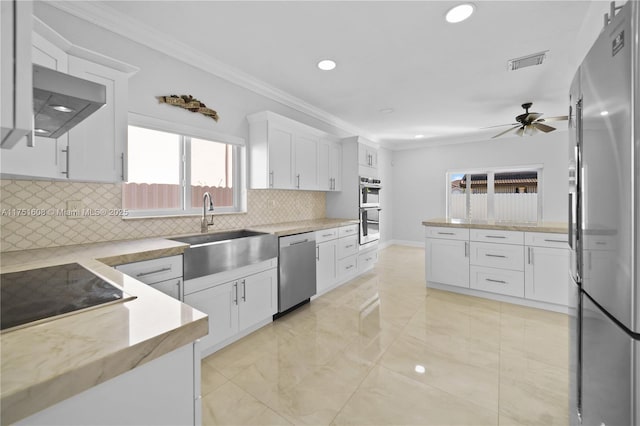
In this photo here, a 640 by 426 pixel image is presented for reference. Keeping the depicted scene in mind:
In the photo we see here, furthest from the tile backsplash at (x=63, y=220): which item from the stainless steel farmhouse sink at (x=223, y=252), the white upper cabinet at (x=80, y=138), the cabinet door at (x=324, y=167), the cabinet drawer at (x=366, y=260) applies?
the cabinet drawer at (x=366, y=260)

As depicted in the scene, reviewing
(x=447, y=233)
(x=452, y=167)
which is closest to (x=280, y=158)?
(x=447, y=233)

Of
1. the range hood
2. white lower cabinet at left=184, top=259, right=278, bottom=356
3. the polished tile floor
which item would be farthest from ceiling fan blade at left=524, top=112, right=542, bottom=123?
the range hood

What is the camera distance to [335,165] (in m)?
4.51

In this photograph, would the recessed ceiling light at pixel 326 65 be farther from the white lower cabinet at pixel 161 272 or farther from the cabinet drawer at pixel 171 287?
the cabinet drawer at pixel 171 287

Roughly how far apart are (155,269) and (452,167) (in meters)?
6.84

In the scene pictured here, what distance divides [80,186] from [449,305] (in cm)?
379

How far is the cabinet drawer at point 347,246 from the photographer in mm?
3883

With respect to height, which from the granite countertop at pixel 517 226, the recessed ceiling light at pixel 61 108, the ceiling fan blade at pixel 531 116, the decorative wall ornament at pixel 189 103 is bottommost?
the granite countertop at pixel 517 226

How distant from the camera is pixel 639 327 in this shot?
0.77 meters

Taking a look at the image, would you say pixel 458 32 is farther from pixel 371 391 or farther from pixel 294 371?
pixel 294 371

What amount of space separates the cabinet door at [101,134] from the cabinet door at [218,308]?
41.7 inches

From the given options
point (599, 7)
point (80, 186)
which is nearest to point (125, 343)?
point (80, 186)

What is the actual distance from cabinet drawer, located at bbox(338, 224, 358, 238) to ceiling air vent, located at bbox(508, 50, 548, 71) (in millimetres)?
2722

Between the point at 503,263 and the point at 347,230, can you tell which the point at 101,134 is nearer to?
the point at 347,230
